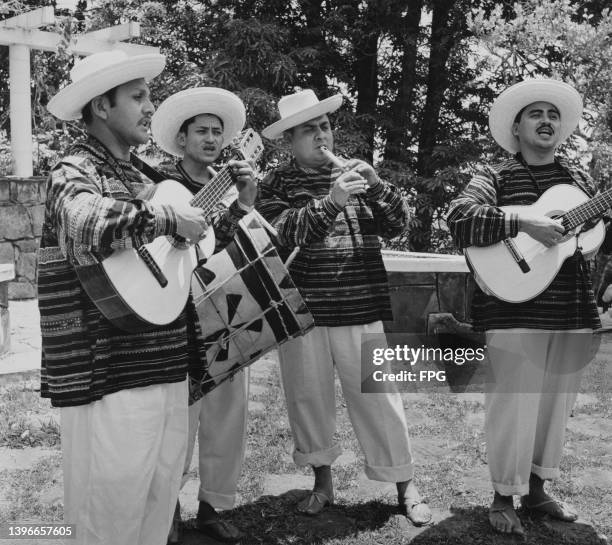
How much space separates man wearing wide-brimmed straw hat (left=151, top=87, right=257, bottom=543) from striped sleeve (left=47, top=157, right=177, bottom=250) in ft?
2.24

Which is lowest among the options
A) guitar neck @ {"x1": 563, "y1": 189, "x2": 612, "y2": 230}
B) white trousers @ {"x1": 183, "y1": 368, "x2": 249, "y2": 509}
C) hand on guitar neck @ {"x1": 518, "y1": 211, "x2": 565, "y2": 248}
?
white trousers @ {"x1": 183, "y1": 368, "x2": 249, "y2": 509}

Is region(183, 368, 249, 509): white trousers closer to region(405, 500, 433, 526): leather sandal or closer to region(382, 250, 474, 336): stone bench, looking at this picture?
region(405, 500, 433, 526): leather sandal

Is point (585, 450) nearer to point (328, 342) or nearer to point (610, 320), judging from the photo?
point (328, 342)

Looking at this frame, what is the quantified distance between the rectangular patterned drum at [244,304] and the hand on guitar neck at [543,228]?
38.6 inches

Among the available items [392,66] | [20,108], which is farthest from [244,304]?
[392,66]

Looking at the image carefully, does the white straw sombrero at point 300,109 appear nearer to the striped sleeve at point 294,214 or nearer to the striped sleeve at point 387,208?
the striped sleeve at point 294,214

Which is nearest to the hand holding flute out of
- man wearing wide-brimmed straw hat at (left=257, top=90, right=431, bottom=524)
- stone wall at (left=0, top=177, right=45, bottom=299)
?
man wearing wide-brimmed straw hat at (left=257, top=90, right=431, bottom=524)

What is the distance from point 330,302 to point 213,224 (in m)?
0.67

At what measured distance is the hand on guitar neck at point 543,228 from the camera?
312cm

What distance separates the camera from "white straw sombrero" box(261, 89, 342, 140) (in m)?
3.38

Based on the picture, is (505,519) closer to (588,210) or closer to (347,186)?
(588,210)

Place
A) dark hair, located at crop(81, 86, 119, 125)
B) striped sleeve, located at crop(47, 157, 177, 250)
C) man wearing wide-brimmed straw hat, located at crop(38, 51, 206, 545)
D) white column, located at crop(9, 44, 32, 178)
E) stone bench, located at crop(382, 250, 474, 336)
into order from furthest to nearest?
white column, located at crop(9, 44, 32, 178)
stone bench, located at crop(382, 250, 474, 336)
dark hair, located at crop(81, 86, 119, 125)
man wearing wide-brimmed straw hat, located at crop(38, 51, 206, 545)
striped sleeve, located at crop(47, 157, 177, 250)

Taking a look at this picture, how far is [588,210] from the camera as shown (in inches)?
124

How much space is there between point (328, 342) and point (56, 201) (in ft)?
5.02
